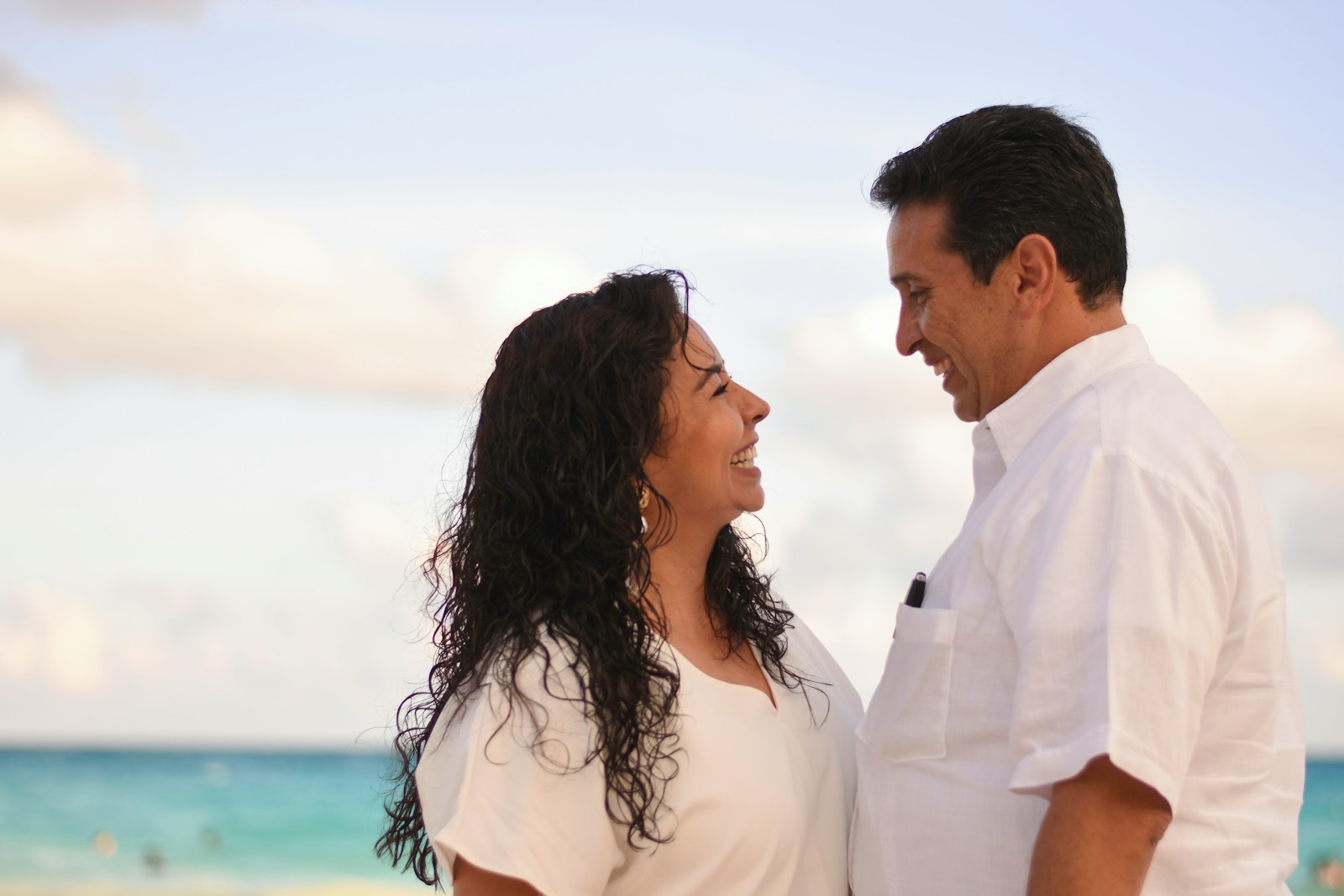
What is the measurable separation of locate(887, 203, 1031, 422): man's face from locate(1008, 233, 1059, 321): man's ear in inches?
0.9

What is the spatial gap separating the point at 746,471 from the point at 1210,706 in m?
1.26

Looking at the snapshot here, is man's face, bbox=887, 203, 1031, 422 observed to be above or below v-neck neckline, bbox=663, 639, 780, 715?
above

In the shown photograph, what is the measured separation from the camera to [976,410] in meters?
2.87

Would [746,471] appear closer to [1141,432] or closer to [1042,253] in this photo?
[1042,253]

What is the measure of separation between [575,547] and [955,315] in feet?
2.93

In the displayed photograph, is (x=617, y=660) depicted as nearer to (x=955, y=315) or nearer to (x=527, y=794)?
(x=527, y=794)

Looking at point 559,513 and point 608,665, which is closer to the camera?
point 608,665

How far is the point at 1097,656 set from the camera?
2.10 meters

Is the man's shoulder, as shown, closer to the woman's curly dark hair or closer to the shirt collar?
the shirt collar

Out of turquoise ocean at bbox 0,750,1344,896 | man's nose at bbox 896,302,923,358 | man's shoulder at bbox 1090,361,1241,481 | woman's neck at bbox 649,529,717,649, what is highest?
man's nose at bbox 896,302,923,358

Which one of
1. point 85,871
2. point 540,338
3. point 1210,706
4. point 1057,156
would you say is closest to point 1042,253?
point 1057,156

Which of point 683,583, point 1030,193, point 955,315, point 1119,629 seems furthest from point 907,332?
point 1119,629

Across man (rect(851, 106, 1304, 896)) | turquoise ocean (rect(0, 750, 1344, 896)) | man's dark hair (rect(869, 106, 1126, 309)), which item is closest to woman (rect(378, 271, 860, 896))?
man (rect(851, 106, 1304, 896))

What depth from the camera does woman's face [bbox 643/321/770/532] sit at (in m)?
3.11
